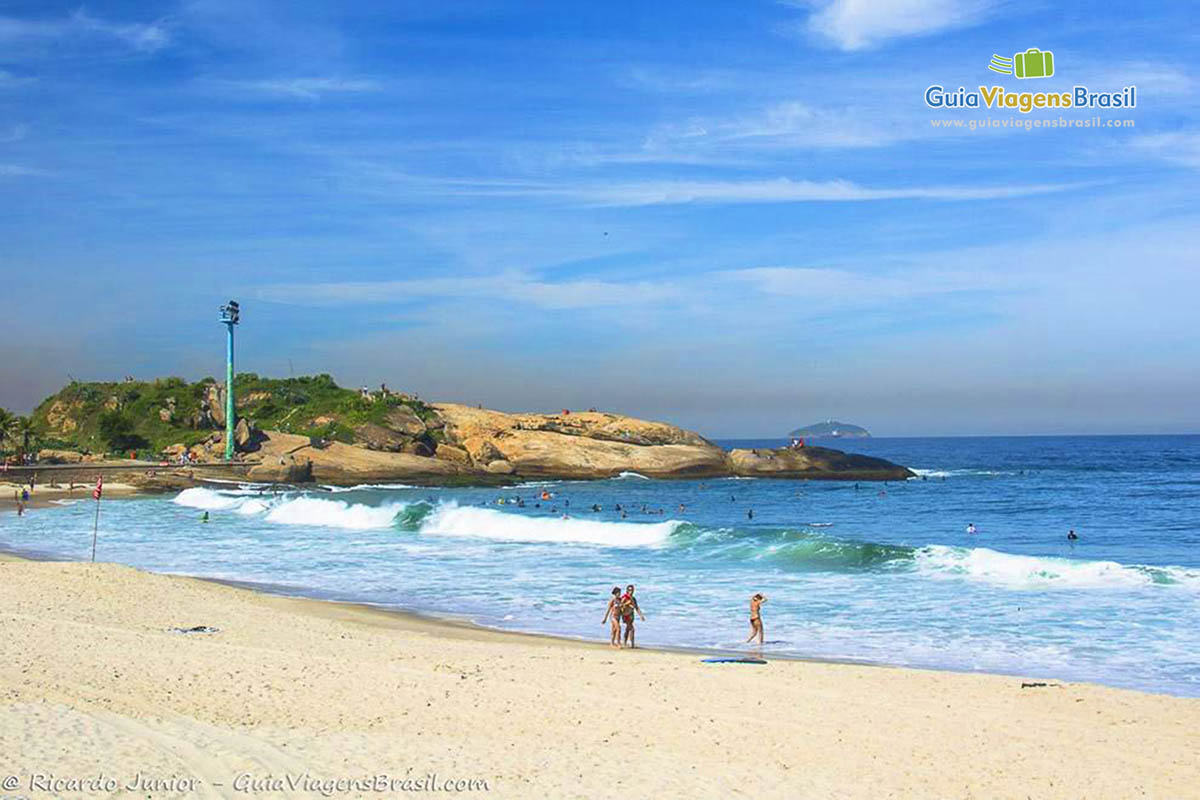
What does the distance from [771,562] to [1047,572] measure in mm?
8045

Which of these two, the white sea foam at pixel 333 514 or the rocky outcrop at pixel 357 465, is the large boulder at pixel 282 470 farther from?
the white sea foam at pixel 333 514

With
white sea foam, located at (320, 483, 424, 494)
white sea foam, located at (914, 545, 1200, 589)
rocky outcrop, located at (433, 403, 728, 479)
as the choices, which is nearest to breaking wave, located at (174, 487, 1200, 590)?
white sea foam, located at (914, 545, 1200, 589)

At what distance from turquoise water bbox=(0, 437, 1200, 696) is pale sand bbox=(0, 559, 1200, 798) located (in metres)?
3.47

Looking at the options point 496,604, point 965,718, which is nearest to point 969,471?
point 496,604

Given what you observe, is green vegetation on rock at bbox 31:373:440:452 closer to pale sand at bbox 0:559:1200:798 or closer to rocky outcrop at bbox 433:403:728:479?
rocky outcrop at bbox 433:403:728:479

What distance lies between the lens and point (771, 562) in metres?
31.2

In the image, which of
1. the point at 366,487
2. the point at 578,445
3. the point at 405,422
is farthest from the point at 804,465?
the point at 366,487

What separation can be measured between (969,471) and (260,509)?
68.3 metres

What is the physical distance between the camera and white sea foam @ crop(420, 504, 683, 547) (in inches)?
1527

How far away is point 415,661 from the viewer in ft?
50.4

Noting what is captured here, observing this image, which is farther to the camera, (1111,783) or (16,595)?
(16,595)

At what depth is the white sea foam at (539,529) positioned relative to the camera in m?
38.8

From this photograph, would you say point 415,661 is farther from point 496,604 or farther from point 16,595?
point 16,595

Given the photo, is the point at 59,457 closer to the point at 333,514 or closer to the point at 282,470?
the point at 282,470
